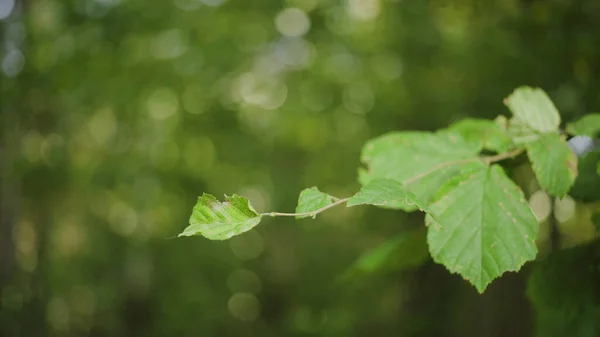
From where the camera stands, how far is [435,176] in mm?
859

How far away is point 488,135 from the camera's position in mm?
982

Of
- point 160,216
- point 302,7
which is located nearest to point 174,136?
point 302,7

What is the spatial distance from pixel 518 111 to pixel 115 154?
8.50 m

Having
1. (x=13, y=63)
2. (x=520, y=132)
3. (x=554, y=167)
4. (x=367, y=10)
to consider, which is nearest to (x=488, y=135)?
(x=520, y=132)

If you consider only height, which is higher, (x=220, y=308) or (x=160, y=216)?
(x=160, y=216)

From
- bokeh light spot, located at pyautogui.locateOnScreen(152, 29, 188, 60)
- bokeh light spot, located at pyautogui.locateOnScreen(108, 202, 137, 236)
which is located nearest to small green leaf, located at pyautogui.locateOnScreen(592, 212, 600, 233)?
bokeh light spot, located at pyautogui.locateOnScreen(152, 29, 188, 60)

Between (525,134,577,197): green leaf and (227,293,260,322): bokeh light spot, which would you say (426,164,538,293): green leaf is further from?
(227,293,260,322): bokeh light spot

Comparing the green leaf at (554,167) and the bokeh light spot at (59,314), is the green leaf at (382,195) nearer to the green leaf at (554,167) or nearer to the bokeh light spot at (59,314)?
the green leaf at (554,167)

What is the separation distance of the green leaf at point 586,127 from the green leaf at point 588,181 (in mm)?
58

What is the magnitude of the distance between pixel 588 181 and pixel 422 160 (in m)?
0.34

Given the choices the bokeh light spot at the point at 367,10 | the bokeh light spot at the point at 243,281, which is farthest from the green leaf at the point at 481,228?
the bokeh light spot at the point at 243,281

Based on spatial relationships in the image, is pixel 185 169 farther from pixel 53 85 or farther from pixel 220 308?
pixel 220 308

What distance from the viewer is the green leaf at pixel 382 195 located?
62 cm

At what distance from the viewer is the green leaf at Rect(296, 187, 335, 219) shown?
658 mm
